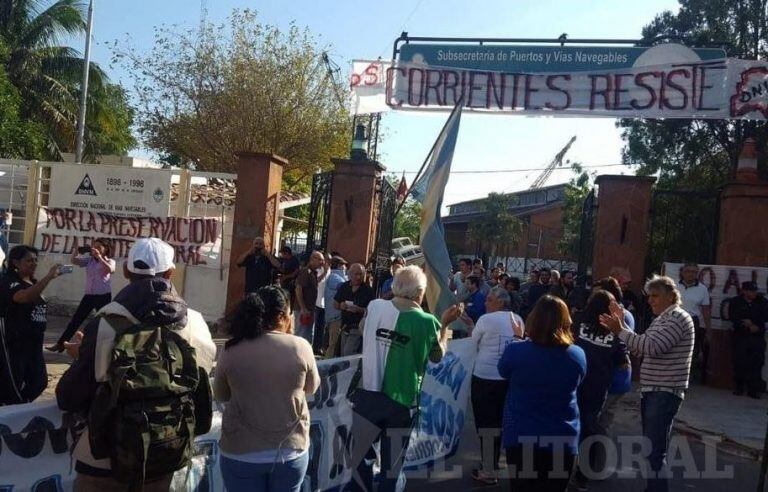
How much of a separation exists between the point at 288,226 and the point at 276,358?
24633 millimetres

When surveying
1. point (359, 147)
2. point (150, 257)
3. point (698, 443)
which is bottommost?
point (698, 443)

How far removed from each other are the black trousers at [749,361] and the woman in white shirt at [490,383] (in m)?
6.31

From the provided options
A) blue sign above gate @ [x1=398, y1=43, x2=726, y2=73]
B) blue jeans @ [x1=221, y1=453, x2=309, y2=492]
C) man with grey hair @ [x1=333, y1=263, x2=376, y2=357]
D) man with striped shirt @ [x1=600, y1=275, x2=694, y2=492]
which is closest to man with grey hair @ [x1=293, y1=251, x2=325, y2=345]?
man with grey hair @ [x1=333, y1=263, x2=376, y2=357]

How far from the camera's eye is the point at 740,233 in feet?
39.2

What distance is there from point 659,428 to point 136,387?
3.90 meters

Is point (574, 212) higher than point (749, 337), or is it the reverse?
point (574, 212)

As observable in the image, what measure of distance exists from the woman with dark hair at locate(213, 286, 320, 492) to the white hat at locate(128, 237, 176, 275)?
17.5 inches

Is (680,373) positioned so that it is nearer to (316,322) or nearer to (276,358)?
(276,358)

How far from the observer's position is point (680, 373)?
544 centimetres

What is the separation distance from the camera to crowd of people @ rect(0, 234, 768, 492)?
10.2ft

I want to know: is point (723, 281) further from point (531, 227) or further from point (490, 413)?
point (531, 227)

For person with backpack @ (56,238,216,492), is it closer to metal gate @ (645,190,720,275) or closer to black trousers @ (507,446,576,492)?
black trousers @ (507,446,576,492)

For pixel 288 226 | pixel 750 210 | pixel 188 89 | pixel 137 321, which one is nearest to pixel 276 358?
pixel 137 321

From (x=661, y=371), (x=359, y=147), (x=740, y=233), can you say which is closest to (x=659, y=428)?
(x=661, y=371)
